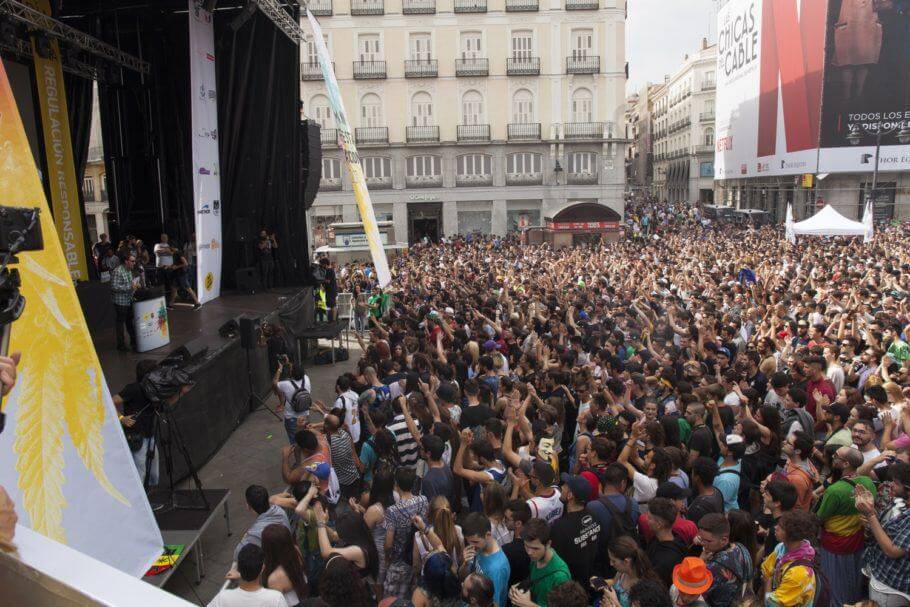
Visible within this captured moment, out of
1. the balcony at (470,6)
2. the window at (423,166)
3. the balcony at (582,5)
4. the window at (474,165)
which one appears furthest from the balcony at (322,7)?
the balcony at (582,5)

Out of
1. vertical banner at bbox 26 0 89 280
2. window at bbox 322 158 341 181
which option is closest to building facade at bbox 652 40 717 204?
window at bbox 322 158 341 181

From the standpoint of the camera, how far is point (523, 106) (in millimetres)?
35031

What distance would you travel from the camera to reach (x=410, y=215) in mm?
36312

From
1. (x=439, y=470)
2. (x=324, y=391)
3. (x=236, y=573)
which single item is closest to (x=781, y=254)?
(x=324, y=391)

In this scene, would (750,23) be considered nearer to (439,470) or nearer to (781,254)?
(781,254)

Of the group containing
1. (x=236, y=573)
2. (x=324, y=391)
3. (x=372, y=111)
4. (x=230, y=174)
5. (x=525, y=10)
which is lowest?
(x=324, y=391)

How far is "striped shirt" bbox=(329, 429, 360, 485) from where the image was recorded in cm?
557

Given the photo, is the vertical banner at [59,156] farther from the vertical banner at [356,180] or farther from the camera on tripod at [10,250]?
the camera on tripod at [10,250]

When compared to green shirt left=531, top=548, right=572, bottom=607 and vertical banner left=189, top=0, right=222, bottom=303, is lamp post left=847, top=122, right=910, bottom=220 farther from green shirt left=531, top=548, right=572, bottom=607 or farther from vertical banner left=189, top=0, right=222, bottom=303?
green shirt left=531, top=548, right=572, bottom=607

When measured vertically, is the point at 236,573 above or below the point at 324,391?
above

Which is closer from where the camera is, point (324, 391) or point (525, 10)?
point (324, 391)

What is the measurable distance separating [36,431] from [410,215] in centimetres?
3330

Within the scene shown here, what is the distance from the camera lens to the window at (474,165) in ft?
117

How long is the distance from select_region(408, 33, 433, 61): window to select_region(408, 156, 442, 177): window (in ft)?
16.3
